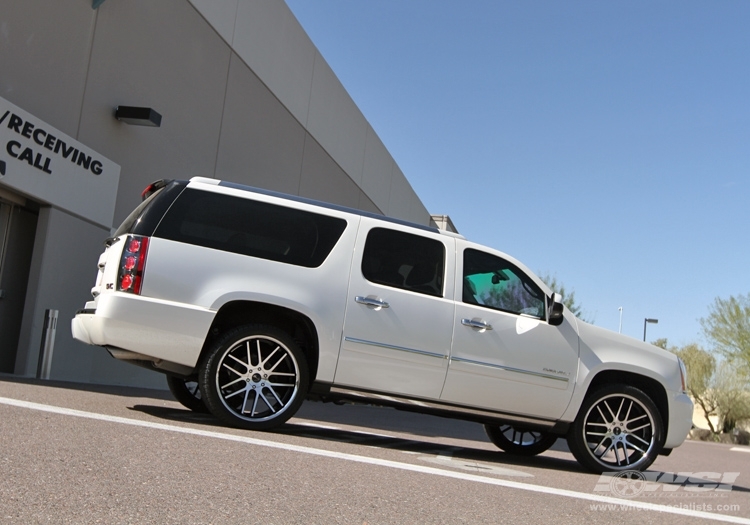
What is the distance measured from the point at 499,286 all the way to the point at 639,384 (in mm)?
1672

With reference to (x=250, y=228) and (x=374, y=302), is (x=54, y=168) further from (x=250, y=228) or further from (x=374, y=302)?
(x=374, y=302)

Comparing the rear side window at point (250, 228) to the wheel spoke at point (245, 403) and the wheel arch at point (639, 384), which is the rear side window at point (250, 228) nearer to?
the wheel spoke at point (245, 403)

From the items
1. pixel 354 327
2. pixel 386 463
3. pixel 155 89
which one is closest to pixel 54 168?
A: pixel 155 89

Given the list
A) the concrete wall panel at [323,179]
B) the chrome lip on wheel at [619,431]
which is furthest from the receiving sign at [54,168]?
the concrete wall panel at [323,179]

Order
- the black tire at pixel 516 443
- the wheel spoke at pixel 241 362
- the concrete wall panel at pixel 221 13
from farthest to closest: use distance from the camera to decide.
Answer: the concrete wall panel at pixel 221 13
the black tire at pixel 516 443
the wheel spoke at pixel 241 362

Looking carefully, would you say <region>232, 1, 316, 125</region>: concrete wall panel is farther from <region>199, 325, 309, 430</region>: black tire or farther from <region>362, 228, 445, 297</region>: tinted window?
<region>199, 325, 309, 430</region>: black tire

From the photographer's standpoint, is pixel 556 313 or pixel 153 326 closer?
pixel 153 326

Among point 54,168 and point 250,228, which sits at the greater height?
point 54,168

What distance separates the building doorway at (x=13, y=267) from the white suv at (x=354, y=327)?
5301mm

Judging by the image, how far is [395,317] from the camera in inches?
279

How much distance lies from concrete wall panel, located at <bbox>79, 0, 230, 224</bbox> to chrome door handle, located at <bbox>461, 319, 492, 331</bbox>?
300 inches

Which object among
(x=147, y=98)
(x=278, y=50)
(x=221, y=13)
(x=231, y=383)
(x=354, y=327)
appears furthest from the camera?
(x=278, y=50)

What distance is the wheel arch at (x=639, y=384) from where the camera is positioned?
7.77 metres

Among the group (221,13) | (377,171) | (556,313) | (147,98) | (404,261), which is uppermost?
(377,171)
